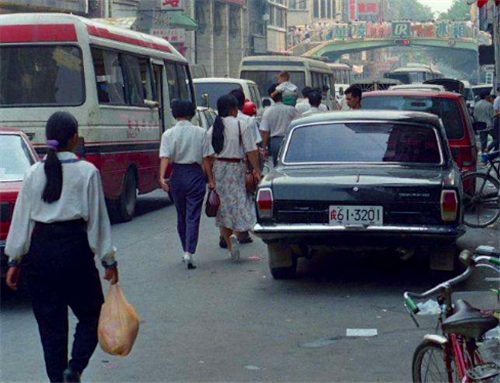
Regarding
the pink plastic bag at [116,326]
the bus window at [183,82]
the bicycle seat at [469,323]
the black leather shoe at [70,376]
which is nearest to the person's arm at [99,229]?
the pink plastic bag at [116,326]

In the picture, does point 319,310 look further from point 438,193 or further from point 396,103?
point 396,103

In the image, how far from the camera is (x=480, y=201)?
1520 centimetres

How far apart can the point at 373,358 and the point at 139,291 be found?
3247 millimetres

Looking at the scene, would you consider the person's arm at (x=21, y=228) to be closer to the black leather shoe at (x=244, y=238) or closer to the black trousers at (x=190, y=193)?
the black trousers at (x=190, y=193)

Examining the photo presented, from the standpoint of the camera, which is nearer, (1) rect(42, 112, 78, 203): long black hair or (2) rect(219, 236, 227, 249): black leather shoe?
(1) rect(42, 112, 78, 203): long black hair

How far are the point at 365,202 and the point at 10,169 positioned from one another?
3.23 m

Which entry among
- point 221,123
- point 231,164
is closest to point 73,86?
point 221,123

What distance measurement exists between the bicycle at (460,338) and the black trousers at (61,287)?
189 centimetres

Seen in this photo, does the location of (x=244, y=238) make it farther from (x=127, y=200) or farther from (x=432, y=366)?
(x=432, y=366)

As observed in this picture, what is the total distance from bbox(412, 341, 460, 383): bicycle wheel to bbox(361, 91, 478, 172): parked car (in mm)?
10222

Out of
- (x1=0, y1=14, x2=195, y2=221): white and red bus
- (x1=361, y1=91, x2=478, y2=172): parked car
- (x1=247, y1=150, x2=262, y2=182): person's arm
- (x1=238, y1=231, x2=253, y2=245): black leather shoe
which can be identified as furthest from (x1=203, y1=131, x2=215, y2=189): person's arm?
(x1=361, y1=91, x2=478, y2=172): parked car

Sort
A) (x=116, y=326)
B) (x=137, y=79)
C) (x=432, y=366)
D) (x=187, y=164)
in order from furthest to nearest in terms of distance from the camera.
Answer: (x=137, y=79)
(x=187, y=164)
(x=116, y=326)
(x=432, y=366)

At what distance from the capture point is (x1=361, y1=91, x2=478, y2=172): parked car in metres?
15.8

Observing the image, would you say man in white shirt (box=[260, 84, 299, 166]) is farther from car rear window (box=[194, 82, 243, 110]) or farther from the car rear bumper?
car rear window (box=[194, 82, 243, 110])
